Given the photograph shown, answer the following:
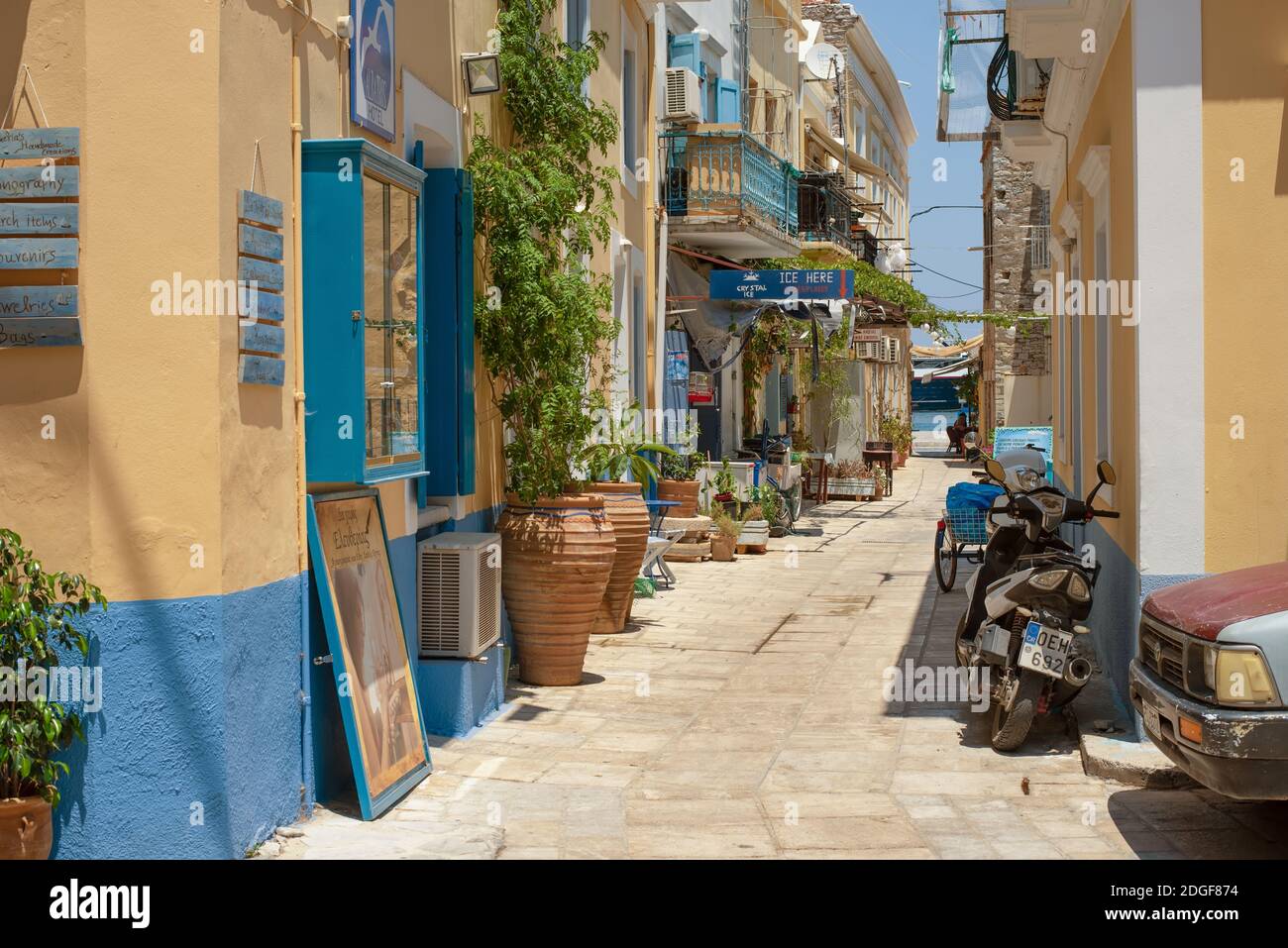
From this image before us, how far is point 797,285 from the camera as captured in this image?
18656 mm

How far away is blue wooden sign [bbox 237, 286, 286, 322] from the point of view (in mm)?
5520

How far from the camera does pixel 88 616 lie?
5289 mm

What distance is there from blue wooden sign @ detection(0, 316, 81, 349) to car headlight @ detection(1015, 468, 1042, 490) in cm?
542

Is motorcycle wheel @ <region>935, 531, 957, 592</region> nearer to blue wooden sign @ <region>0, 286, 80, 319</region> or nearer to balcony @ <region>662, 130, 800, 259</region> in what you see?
balcony @ <region>662, 130, 800, 259</region>

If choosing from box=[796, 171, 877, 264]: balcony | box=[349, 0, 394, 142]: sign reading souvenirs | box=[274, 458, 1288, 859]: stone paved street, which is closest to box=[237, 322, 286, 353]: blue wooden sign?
box=[349, 0, 394, 142]: sign reading souvenirs

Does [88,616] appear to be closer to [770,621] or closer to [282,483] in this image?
[282,483]

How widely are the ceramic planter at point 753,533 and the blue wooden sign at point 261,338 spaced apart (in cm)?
1206

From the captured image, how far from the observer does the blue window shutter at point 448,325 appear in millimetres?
8531

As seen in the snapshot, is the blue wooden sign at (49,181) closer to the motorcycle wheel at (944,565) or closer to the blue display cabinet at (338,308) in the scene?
the blue display cabinet at (338,308)

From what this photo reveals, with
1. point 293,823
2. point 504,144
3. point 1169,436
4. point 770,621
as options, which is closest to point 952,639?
point 770,621

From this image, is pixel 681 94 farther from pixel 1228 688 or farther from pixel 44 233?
pixel 1228 688

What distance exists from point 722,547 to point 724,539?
0.10 meters

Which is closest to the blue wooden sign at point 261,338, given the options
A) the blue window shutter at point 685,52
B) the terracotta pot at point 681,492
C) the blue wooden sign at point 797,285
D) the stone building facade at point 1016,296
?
the terracotta pot at point 681,492

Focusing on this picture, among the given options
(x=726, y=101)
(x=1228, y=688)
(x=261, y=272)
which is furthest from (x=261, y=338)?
(x=726, y=101)
